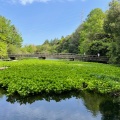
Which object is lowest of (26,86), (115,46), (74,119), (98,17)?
(74,119)

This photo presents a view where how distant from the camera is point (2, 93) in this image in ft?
38.4

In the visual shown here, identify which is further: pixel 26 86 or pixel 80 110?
pixel 26 86

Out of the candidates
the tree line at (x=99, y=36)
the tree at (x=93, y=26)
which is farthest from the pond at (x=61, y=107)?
the tree at (x=93, y=26)

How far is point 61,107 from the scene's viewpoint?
9164mm

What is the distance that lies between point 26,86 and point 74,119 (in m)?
3.69

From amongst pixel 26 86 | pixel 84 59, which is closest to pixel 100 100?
pixel 26 86

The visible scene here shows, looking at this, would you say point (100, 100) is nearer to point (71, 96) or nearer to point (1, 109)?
point (71, 96)

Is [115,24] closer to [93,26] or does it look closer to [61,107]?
[93,26]

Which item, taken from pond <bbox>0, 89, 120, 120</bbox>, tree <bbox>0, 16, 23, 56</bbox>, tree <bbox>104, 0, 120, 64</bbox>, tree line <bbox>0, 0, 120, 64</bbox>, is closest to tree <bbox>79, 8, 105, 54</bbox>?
tree line <bbox>0, 0, 120, 64</bbox>

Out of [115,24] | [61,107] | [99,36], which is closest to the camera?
[61,107]

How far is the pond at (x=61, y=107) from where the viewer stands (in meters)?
7.98

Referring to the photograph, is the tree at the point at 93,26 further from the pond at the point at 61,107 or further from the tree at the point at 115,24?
the pond at the point at 61,107

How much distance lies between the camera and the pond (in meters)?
7.98

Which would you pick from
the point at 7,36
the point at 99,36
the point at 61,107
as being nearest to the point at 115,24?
the point at 99,36
